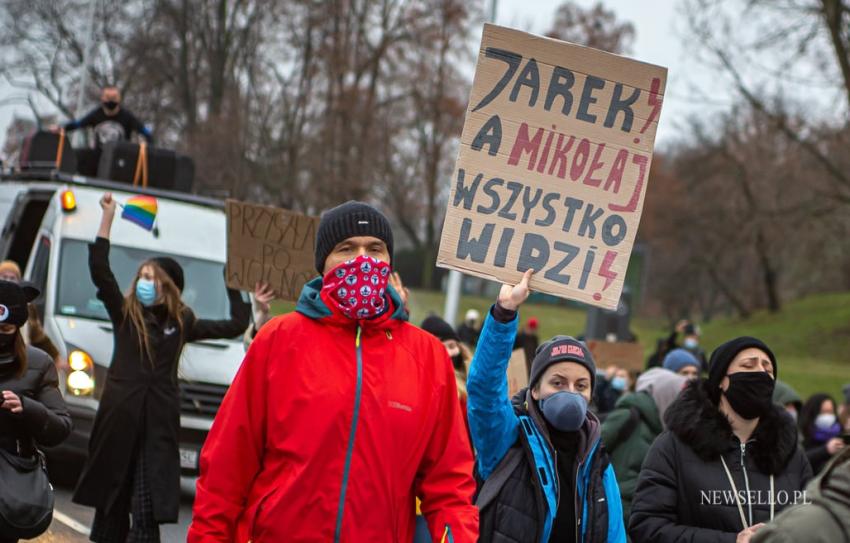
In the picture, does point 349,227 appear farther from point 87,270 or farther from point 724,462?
point 87,270

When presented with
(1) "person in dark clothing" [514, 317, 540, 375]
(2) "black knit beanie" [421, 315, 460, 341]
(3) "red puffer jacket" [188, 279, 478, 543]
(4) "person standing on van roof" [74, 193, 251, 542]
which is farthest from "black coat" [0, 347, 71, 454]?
(1) "person in dark clothing" [514, 317, 540, 375]

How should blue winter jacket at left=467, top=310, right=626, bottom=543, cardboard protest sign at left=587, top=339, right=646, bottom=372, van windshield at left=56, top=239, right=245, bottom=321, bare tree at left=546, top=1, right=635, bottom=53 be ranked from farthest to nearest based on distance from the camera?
bare tree at left=546, top=1, right=635, bottom=53, cardboard protest sign at left=587, top=339, right=646, bottom=372, van windshield at left=56, top=239, right=245, bottom=321, blue winter jacket at left=467, top=310, right=626, bottom=543

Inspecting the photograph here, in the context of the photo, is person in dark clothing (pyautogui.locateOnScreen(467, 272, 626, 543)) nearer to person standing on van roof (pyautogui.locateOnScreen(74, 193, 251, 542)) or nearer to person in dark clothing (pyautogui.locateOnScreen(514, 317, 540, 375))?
person standing on van roof (pyautogui.locateOnScreen(74, 193, 251, 542))

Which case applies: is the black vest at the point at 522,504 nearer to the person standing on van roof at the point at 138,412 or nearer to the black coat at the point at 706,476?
the black coat at the point at 706,476

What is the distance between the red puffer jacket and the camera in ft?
11.5

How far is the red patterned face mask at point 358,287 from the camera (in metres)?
3.59

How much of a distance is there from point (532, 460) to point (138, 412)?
321 centimetres

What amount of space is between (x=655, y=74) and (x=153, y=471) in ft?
12.1

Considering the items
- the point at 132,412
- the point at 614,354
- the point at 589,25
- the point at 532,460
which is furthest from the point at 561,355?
the point at 589,25

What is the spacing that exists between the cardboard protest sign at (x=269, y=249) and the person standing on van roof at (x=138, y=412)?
711 millimetres

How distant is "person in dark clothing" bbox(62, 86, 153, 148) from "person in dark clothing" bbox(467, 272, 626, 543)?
972 cm

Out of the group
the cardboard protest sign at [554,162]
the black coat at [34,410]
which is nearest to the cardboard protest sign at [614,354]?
the cardboard protest sign at [554,162]

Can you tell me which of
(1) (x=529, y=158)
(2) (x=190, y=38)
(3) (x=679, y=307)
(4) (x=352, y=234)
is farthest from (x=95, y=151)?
(3) (x=679, y=307)

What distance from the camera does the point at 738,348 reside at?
5125 mm
